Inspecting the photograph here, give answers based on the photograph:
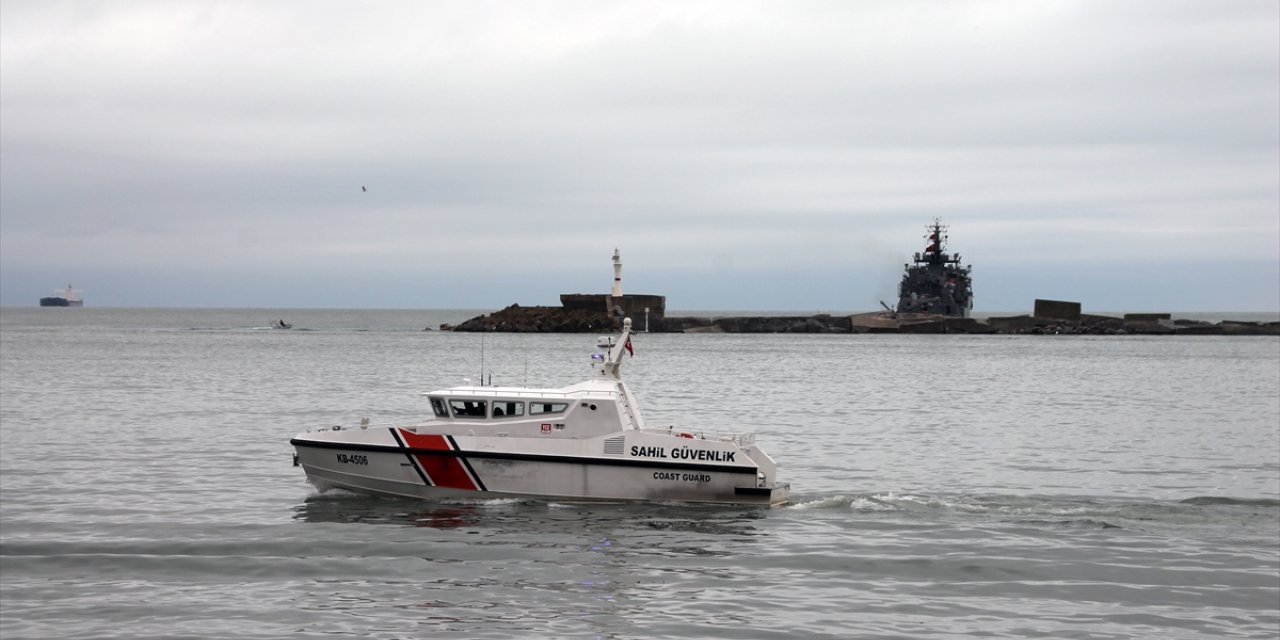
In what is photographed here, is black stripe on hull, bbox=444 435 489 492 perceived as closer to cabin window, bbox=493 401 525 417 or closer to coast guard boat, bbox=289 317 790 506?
coast guard boat, bbox=289 317 790 506

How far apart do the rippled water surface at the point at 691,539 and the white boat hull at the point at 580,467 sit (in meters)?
0.35

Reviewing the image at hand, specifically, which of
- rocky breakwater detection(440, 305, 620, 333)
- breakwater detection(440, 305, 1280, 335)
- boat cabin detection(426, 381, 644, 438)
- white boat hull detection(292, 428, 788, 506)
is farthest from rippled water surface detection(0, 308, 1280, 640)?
breakwater detection(440, 305, 1280, 335)

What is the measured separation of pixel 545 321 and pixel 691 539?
106 m

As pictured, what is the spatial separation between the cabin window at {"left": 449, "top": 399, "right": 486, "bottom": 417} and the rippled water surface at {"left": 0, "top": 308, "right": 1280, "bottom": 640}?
1744 mm

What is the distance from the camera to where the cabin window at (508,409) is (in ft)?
73.6

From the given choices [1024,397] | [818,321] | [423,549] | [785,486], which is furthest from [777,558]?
[818,321]

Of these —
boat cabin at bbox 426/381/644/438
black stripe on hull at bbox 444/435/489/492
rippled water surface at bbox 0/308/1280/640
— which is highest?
boat cabin at bbox 426/381/644/438

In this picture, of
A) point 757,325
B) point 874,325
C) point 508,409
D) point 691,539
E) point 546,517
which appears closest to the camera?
point 691,539

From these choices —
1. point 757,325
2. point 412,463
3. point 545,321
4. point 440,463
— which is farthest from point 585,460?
point 757,325

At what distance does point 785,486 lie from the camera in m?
23.4

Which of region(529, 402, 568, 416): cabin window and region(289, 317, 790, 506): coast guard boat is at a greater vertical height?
region(529, 402, 568, 416): cabin window

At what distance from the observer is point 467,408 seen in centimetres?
2261

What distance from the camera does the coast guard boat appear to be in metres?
22.2

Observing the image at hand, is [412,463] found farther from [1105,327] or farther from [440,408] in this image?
[1105,327]
